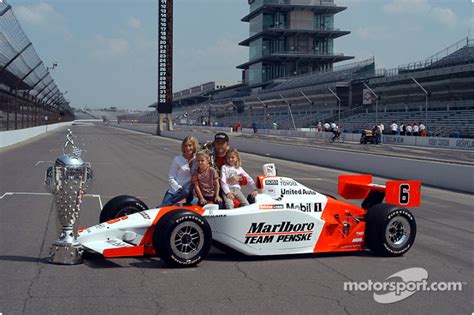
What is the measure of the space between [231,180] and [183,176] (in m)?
0.70

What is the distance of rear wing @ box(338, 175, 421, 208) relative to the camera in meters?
8.24

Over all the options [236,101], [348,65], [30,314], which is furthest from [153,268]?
[236,101]

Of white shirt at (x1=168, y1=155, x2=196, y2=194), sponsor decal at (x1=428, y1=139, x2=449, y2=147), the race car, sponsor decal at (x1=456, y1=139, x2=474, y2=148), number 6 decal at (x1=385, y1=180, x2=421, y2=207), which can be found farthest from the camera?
sponsor decal at (x1=428, y1=139, x2=449, y2=147)

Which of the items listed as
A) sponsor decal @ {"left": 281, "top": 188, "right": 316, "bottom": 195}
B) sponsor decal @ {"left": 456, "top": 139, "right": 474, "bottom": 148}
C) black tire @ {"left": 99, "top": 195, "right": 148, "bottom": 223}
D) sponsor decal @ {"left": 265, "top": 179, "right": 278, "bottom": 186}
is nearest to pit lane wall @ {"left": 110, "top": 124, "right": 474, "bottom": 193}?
sponsor decal @ {"left": 281, "top": 188, "right": 316, "bottom": 195}

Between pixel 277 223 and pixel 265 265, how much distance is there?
54cm

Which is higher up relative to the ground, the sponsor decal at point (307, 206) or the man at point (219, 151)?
the man at point (219, 151)

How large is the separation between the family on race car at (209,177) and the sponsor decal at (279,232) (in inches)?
18.1

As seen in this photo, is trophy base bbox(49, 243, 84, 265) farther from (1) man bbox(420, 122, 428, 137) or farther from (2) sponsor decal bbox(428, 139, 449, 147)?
(1) man bbox(420, 122, 428, 137)

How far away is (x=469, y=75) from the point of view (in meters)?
49.9

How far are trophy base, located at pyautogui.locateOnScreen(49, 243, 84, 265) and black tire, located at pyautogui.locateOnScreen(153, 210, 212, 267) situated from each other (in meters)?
0.89

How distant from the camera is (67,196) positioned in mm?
6852

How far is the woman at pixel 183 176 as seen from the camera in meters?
8.04

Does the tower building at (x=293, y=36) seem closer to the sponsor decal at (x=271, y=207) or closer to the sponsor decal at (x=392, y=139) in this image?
the sponsor decal at (x=392, y=139)
